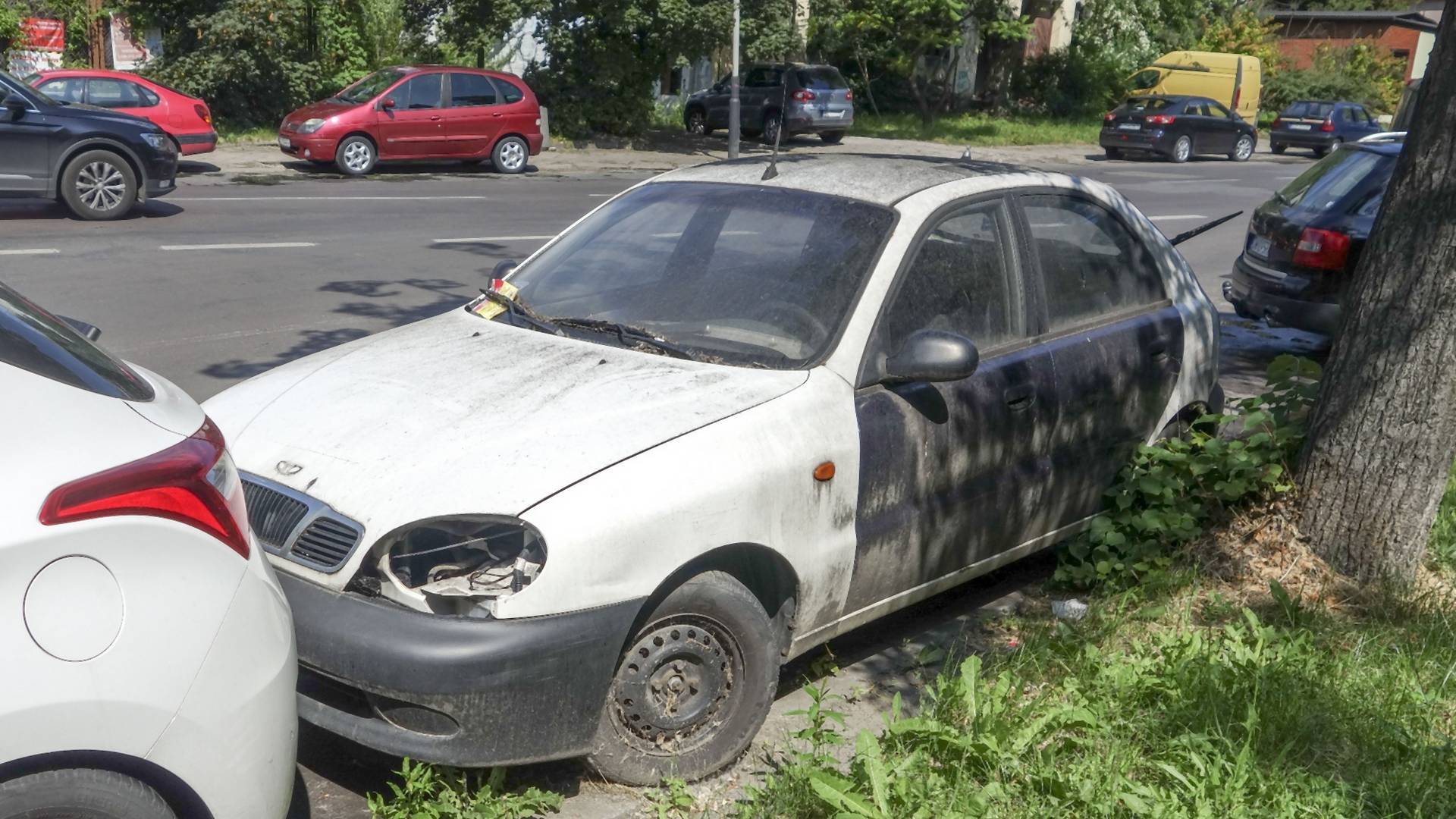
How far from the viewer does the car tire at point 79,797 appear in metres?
2.34

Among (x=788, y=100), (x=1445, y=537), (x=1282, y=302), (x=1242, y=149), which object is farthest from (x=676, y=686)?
(x=1242, y=149)

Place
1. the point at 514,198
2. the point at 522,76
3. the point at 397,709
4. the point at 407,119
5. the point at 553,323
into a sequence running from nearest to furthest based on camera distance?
the point at 397,709, the point at 553,323, the point at 514,198, the point at 407,119, the point at 522,76

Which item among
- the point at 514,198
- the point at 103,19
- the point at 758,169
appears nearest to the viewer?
the point at 758,169

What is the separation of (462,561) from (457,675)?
293 millimetres

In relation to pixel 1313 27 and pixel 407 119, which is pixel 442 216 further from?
pixel 1313 27

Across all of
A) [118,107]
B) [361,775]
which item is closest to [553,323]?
[361,775]

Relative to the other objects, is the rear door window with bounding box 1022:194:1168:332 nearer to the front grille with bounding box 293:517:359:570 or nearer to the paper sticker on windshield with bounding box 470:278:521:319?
the paper sticker on windshield with bounding box 470:278:521:319

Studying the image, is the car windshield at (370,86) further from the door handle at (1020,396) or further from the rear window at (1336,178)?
the door handle at (1020,396)

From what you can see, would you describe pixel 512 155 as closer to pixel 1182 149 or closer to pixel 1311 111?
pixel 1182 149

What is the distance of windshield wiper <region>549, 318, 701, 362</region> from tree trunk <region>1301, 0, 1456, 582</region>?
8.13ft

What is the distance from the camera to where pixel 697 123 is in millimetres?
31578

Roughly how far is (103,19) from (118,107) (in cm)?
935

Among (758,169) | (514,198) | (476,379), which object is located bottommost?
(514,198)

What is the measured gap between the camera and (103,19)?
2678cm
